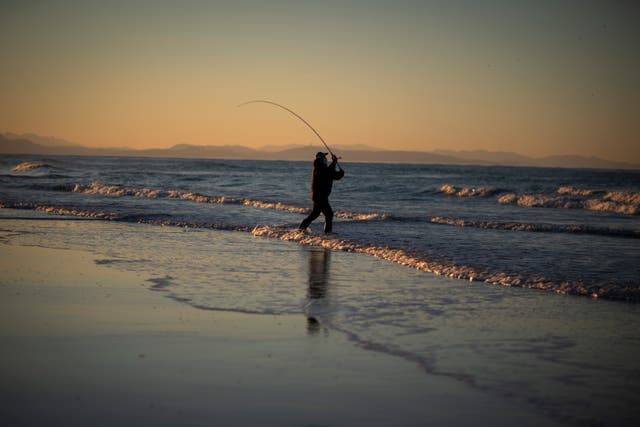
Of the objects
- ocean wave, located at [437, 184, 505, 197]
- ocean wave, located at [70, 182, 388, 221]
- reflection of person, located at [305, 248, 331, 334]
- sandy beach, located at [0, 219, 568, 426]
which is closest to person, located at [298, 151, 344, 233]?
reflection of person, located at [305, 248, 331, 334]

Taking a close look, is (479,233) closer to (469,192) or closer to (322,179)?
(322,179)

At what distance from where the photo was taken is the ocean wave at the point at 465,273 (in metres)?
8.01

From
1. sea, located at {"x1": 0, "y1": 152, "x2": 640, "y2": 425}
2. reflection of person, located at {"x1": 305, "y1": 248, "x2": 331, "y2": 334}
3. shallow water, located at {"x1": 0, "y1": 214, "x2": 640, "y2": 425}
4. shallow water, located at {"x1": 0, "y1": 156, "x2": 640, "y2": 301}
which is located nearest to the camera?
shallow water, located at {"x1": 0, "y1": 214, "x2": 640, "y2": 425}

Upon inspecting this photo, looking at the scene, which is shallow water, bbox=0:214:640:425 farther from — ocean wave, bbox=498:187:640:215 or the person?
ocean wave, bbox=498:187:640:215

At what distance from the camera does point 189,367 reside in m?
4.61

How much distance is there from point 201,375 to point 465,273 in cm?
571

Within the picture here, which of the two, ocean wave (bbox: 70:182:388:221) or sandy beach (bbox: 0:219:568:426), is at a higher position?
ocean wave (bbox: 70:182:388:221)

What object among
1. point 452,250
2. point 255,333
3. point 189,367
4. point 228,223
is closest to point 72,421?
point 189,367

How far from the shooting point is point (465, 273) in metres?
9.27

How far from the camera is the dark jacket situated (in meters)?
14.5

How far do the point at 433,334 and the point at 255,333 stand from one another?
1.68 metres

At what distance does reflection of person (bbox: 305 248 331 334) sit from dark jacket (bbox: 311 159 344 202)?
2.45 metres

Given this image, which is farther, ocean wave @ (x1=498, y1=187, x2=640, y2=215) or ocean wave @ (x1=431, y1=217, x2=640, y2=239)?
ocean wave @ (x1=498, y1=187, x2=640, y2=215)

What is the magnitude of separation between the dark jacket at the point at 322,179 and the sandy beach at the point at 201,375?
8.06m
